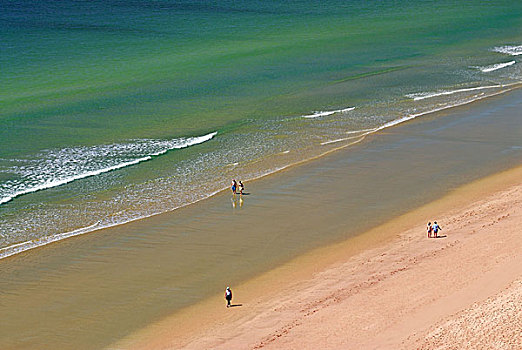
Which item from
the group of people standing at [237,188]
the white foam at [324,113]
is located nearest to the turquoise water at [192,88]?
the white foam at [324,113]

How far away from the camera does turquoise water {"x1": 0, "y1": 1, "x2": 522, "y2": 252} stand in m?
32.5

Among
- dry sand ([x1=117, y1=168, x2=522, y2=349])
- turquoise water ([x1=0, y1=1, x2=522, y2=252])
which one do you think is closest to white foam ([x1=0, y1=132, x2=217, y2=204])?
turquoise water ([x1=0, y1=1, x2=522, y2=252])

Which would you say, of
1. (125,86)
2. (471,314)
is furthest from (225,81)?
(471,314)

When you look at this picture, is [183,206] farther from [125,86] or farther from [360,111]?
[125,86]

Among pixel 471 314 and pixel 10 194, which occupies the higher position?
pixel 10 194

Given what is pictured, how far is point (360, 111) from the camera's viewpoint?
147ft

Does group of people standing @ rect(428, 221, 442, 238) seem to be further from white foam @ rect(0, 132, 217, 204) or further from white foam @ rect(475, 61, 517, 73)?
white foam @ rect(475, 61, 517, 73)

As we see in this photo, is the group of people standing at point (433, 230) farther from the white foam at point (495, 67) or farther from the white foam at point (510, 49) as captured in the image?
the white foam at point (510, 49)

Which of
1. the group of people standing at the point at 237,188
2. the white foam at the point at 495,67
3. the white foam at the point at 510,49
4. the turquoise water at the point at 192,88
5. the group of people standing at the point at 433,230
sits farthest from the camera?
the white foam at the point at 510,49

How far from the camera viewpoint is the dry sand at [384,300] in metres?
18.3

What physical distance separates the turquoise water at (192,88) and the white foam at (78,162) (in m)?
0.10

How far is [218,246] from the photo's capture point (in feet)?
83.7

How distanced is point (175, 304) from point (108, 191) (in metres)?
10.9

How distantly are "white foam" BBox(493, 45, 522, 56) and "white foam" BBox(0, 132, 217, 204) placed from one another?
3671 cm
